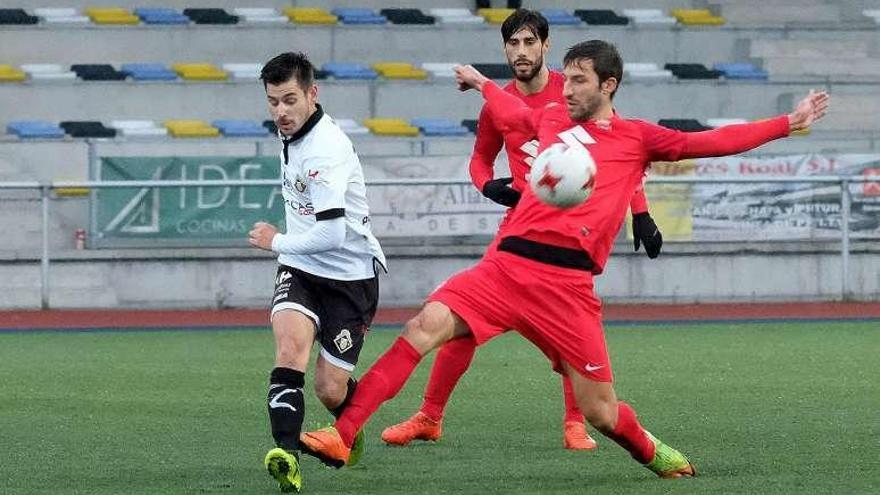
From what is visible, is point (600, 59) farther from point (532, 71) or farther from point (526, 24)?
point (532, 71)

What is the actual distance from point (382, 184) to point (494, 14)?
9027 millimetres

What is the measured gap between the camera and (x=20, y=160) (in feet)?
73.9

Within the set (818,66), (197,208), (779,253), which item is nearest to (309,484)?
(197,208)

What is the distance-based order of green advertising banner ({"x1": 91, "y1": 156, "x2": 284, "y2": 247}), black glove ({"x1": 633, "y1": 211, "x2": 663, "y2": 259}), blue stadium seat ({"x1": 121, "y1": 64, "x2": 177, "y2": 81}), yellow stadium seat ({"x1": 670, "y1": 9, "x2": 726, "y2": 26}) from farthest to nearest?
yellow stadium seat ({"x1": 670, "y1": 9, "x2": 726, "y2": 26})
blue stadium seat ({"x1": 121, "y1": 64, "x2": 177, "y2": 81})
green advertising banner ({"x1": 91, "y1": 156, "x2": 284, "y2": 247})
black glove ({"x1": 633, "y1": 211, "x2": 663, "y2": 259})

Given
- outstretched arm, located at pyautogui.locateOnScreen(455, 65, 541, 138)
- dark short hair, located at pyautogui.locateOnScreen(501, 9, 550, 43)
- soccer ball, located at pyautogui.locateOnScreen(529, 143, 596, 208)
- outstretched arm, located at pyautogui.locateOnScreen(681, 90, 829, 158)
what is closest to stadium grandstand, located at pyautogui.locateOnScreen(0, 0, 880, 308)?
dark short hair, located at pyautogui.locateOnScreen(501, 9, 550, 43)

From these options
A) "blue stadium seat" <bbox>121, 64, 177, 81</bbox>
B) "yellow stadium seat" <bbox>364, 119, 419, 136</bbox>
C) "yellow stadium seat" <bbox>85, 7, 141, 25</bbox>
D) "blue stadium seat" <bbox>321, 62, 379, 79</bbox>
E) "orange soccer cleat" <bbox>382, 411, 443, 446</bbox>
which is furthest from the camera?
"yellow stadium seat" <bbox>85, 7, 141, 25</bbox>

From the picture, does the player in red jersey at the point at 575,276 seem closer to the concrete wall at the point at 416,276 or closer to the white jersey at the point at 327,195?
the white jersey at the point at 327,195

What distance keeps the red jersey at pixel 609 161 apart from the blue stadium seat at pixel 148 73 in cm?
1805

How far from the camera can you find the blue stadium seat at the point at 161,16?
26.5 m

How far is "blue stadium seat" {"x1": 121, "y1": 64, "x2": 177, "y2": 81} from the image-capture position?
82.2 feet

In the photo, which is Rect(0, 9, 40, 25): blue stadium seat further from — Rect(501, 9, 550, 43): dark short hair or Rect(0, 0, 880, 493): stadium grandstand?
Rect(501, 9, 550, 43): dark short hair

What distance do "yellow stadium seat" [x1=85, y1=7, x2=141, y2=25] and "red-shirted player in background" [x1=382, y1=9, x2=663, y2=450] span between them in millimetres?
18042

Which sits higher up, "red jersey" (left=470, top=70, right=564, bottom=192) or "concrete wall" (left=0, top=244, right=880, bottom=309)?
"red jersey" (left=470, top=70, right=564, bottom=192)

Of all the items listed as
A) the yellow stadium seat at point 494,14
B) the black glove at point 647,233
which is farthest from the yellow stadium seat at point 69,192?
the black glove at point 647,233
